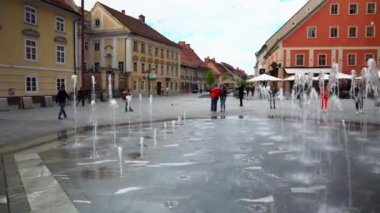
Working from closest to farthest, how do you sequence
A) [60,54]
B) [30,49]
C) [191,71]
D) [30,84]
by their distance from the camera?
[30,84] → [30,49] → [60,54] → [191,71]

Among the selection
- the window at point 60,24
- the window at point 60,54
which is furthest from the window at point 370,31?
the window at point 60,54

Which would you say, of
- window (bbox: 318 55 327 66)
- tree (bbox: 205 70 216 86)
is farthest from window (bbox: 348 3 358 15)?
tree (bbox: 205 70 216 86)

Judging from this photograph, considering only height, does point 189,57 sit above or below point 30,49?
above

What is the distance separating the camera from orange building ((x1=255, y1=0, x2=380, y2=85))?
49.2 metres

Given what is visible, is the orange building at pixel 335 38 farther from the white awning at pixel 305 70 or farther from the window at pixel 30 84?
the window at pixel 30 84

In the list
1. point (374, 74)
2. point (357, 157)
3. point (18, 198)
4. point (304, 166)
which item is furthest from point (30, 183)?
point (374, 74)

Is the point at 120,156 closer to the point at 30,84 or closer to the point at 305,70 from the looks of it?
the point at 30,84

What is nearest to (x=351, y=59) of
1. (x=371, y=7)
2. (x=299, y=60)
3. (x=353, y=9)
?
Result: (x=353, y=9)

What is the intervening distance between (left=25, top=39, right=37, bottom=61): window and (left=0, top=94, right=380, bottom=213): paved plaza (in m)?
20.0

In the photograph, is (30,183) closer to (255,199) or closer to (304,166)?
(255,199)

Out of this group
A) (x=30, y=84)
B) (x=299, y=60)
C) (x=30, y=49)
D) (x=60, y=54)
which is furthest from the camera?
(x=299, y=60)

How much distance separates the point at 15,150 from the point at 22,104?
18125 millimetres

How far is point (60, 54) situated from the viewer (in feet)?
114

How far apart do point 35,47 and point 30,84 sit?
3.19 metres
